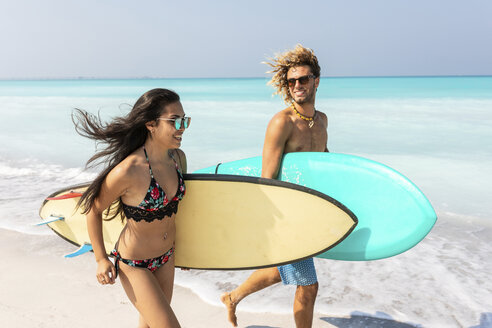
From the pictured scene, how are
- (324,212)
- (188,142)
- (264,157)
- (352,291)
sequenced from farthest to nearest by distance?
(188,142), (352,291), (264,157), (324,212)

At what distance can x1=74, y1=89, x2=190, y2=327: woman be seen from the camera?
1.88 m

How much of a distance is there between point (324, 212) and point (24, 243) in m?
3.44

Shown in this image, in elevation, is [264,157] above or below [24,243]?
above

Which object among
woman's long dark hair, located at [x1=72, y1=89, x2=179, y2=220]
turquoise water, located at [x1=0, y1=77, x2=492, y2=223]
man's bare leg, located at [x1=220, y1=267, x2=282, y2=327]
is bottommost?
turquoise water, located at [x1=0, y1=77, x2=492, y2=223]

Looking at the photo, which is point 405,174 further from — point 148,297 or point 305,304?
point 148,297

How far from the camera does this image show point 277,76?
9.79 ft

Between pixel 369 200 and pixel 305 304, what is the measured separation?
74 centimetres

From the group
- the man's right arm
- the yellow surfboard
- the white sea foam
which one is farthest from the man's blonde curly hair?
the white sea foam

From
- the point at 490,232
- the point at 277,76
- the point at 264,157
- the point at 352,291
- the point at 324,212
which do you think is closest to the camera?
the point at 324,212

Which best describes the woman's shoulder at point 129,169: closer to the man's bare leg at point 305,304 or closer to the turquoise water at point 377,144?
the man's bare leg at point 305,304

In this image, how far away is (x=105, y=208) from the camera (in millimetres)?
1896

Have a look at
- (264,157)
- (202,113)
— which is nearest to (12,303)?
(264,157)

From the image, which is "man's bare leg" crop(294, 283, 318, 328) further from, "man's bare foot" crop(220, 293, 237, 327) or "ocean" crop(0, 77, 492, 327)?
"ocean" crop(0, 77, 492, 327)

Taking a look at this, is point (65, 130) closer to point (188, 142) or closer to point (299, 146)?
point (188, 142)
